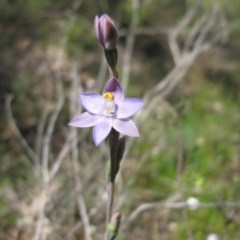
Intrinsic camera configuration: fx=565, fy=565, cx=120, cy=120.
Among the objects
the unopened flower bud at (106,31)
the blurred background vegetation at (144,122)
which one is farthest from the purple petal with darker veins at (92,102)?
the blurred background vegetation at (144,122)

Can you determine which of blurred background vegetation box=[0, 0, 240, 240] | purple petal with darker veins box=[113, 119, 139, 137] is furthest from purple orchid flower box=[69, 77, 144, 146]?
blurred background vegetation box=[0, 0, 240, 240]

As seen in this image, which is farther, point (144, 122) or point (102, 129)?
point (144, 122)

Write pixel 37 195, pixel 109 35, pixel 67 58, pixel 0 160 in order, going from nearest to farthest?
pixel 109 35
pixel 37 195
pixel 0 160
pixel 67 58

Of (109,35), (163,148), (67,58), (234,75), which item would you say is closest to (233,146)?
(163,148)

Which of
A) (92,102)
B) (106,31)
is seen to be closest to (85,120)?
(92,102)

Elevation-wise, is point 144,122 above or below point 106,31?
below

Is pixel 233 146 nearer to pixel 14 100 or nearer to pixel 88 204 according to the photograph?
pixel 88 204

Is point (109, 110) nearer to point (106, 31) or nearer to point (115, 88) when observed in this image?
point (115, 88)

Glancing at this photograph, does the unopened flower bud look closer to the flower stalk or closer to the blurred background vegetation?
the flower stalk

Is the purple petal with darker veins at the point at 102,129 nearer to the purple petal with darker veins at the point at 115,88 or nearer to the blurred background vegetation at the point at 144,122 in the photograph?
the purple petal with darker veins at the point at 115,88
